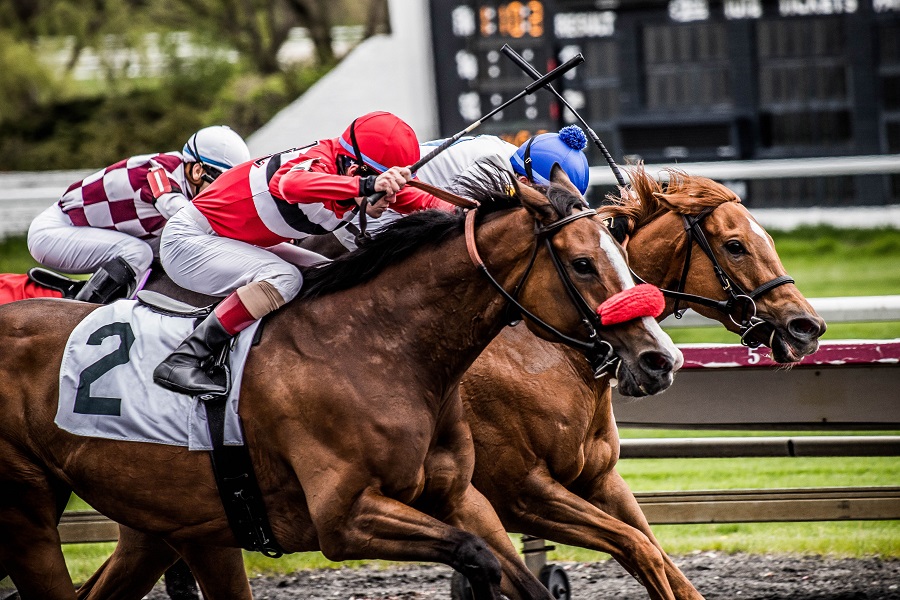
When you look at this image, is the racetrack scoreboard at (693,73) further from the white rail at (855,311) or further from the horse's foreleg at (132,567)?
the horse's foreleg at (132,567)

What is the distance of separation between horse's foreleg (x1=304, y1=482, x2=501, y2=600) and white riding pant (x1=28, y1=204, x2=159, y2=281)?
5.94ft

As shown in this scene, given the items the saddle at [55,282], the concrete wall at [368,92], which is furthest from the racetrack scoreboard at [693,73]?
the saddle at [55,282]

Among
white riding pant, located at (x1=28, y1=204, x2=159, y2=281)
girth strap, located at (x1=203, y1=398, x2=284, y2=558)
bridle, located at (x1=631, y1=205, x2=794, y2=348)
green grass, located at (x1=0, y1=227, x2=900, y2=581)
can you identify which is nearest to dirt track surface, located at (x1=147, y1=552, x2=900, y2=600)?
green grass, located at (x1=0, y1=227, x2=900, y2=581)

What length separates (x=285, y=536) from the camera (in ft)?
12.8

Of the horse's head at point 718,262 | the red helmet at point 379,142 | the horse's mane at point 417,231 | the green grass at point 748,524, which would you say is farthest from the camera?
the green grass at point 748,524

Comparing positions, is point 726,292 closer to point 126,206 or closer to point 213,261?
point 213,261

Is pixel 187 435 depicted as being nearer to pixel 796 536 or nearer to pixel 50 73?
pixel 796 536

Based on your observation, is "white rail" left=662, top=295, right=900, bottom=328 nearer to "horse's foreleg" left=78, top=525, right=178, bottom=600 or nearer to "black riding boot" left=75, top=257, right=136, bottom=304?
"black riding boot" left=75, top=257, right=136, bottom=304

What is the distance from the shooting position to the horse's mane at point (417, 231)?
3.81 meters

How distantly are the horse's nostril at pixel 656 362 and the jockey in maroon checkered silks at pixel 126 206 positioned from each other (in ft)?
7.77

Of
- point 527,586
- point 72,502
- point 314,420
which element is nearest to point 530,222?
point 314,420

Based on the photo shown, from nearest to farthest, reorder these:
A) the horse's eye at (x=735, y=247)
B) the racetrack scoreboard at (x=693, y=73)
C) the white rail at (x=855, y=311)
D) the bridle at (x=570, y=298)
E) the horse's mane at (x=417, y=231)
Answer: the bridle at (x=570, y=298), the horse's mane at (x=417, y=231), the horse's eye at (x=735, y=247), the white rail at (x=855, y=311), the racetrack scoreboard at (x=693, y=73)

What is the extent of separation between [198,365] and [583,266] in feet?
4.02

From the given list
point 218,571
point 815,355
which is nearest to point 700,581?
point 815,355
